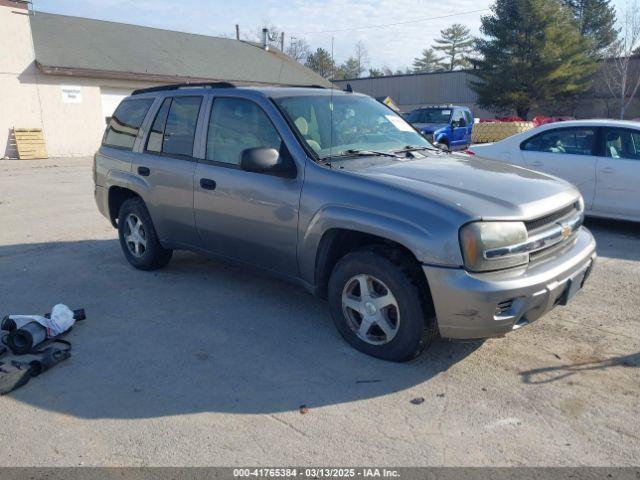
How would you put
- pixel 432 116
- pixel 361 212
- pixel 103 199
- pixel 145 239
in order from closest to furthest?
pixel 361 212, pixel 145 239, pixel 103 199, pixel 432 116

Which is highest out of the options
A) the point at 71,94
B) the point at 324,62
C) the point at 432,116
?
the point at 324,62

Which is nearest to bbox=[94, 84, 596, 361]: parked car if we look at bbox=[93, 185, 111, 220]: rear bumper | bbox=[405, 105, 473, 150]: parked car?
bbox=[93, 185, 111, 220]: rear bumper

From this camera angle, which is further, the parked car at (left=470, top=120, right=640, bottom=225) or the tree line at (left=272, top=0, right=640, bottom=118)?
the tree line at (left=272, top=0, right=640, bottom=118)

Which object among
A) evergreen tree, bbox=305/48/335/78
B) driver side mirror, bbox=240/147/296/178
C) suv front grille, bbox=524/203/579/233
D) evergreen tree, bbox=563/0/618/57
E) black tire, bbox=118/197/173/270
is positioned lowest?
black tire, bbox=118/197/173/270

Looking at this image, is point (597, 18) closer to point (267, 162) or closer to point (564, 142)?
point (564, 142)

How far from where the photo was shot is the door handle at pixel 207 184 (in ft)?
15.8

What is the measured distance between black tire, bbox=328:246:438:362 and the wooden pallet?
66.4ft

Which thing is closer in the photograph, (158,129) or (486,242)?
(486,242)

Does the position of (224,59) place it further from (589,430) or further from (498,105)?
(589,430)

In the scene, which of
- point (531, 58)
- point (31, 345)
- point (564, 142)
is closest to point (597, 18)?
point (531, 58)

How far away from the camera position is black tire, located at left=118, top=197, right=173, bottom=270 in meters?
5.77

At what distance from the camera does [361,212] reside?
3.75 metres

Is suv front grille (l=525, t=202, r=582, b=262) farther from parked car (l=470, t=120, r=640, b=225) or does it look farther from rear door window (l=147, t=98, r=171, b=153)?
parked car (l=470, t=120, r=640, b=225)

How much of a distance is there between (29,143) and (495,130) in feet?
57.9
